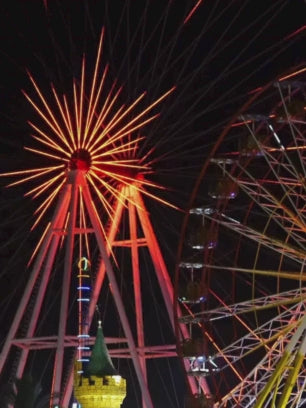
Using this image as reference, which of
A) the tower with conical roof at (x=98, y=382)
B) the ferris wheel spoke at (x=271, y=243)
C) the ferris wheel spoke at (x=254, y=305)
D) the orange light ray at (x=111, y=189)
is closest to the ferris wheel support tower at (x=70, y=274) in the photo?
the orange light ray at (x=111, y=189)

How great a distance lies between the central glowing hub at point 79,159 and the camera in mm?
40594

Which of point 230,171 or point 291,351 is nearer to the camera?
point 291,351

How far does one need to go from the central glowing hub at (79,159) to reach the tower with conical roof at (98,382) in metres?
5.85

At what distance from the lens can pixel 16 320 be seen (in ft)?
136

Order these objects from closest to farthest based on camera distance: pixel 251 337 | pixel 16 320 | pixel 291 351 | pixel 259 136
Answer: pixel 291 351 → pixel 259 136 → pixel 251 337 → pixel 16 320

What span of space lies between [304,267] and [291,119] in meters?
3.72

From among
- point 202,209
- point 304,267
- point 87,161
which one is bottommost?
point 304,267

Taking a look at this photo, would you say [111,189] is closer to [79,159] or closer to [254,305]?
[79,159]

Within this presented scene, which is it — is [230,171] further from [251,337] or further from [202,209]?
[251,337]

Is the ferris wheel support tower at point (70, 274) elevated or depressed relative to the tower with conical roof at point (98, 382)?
elevated

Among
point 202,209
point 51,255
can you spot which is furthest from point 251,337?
point 51,255

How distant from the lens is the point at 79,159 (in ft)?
133

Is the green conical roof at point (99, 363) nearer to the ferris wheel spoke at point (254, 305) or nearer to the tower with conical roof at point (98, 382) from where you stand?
the tower with conical roof at point (98, 382)

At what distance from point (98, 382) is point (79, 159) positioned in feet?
24.6
